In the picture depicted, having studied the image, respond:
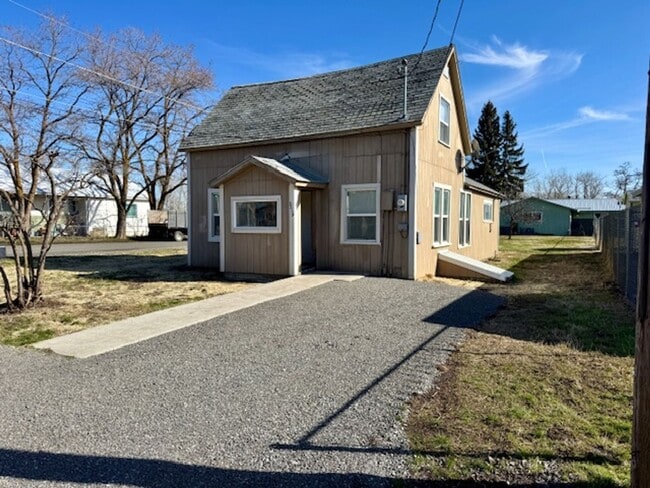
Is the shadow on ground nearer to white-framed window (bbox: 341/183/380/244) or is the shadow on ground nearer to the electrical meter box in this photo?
the electrical meter box

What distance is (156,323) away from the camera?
256 inches

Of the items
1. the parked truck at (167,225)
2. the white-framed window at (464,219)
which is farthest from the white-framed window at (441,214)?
the parked truck at (167,225)

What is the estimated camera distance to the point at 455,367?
4.73m

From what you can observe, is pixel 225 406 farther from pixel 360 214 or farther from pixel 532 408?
pixel 360 214

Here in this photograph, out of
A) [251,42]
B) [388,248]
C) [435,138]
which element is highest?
[251,42]

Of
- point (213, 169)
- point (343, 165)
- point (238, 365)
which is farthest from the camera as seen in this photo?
point (213, 169)

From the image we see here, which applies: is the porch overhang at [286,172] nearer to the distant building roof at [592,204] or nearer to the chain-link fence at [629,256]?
the chain-link fence at [629,256]

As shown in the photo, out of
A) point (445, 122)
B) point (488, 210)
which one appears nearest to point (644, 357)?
point (445, 122)

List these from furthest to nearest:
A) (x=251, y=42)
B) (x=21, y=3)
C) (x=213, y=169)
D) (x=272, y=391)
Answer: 1. (x=251, y=42)
2. (x=21, y=3)
3. (x=213, y=169)
4. (x=272, y=391)

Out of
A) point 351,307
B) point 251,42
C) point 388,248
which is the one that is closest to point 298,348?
point 351,307

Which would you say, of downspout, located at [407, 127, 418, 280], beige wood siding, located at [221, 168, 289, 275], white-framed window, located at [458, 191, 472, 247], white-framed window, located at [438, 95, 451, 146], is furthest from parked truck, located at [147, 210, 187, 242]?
downspout, located at [407, 127, 418, 280]

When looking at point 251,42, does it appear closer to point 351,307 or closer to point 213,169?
point 213,169

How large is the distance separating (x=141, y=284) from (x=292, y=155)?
5162 millimetres

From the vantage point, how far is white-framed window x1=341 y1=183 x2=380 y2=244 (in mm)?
11453
